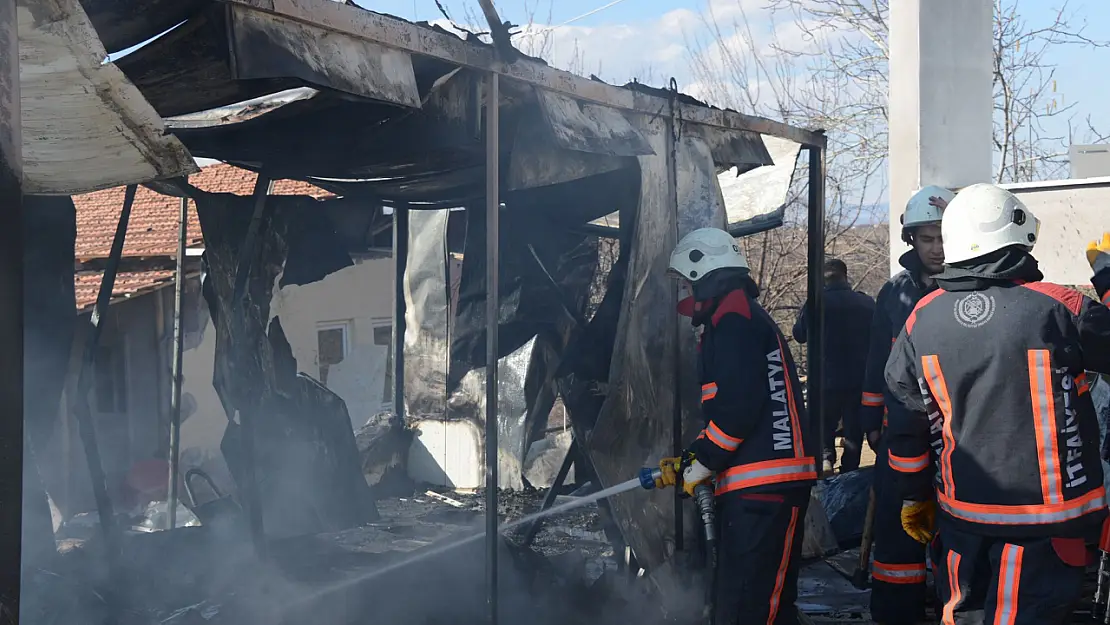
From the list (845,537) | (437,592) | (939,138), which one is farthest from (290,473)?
(939,138)

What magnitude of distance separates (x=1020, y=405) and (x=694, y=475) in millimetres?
1351

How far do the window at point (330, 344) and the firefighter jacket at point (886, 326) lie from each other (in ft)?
33.7

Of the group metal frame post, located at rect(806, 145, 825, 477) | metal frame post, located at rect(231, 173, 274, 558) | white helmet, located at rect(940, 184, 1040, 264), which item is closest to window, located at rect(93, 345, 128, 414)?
metal frame post, located at rect(231, 173, 274, 558)

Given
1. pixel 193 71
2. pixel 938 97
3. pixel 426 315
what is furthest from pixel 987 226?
pixel 938 97

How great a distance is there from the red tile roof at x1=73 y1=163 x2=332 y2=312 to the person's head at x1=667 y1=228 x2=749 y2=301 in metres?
6.86

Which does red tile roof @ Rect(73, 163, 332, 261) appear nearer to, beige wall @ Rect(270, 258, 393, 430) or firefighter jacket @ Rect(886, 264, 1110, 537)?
beige wall @ Rect(270, 258, 393, 430)

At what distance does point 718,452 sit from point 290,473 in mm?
3000

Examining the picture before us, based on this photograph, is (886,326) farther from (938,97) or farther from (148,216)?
(148,216)

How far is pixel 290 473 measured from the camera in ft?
18.5

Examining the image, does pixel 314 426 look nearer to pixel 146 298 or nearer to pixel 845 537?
pixel 845 537

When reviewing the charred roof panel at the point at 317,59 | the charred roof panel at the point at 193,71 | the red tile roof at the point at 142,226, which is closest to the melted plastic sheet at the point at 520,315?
the charred roof panel at the point at 193,71

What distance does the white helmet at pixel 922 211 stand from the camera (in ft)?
15.9

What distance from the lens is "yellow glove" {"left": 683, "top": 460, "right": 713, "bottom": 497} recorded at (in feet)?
12.9

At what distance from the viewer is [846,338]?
8.09 m
